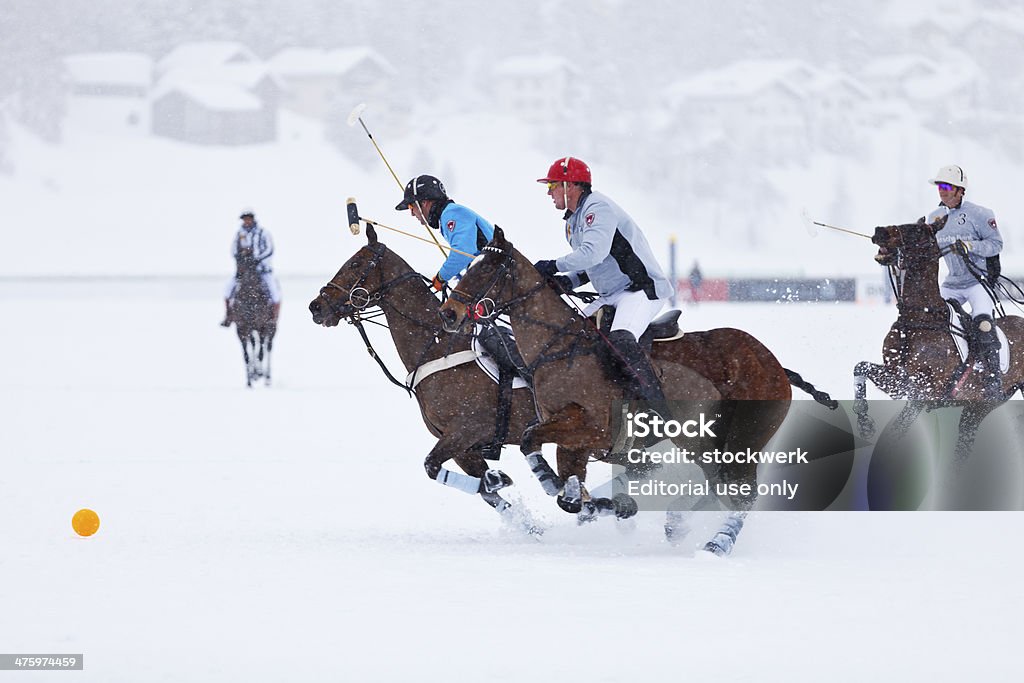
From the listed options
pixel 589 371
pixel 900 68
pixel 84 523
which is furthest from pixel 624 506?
pixel 900 68

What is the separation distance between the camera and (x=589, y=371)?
6.86 m

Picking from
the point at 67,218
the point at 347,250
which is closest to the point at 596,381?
the point at 347,250

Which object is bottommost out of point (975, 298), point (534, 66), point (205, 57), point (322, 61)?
point (975, 298)

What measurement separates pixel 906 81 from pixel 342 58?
40628 mm

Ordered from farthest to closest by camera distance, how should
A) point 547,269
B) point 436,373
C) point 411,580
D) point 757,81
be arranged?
point 757,81
point 436,373
point 547,269
point 411,580

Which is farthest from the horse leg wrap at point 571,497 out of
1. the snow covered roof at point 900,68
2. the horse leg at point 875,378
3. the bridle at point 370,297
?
the snow covered roof at point 900,68

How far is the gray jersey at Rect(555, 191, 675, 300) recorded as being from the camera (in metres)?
6.86

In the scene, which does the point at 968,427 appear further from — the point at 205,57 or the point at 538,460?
the point at 205,57

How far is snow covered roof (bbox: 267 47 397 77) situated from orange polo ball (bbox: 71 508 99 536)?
285 feet

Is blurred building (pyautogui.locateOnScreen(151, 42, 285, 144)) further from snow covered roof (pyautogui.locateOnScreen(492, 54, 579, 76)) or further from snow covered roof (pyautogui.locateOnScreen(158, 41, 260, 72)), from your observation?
snow covered roof (pyautogui.locateOnScreen(492, 54, 579, 76))

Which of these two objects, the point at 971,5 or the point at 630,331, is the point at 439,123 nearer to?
the point at 971,5

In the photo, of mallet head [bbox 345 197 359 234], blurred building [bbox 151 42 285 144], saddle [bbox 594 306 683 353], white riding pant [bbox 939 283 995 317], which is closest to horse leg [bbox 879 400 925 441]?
white riding pant [bbox 939 283 995 317]

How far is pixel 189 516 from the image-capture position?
7797 millimetres

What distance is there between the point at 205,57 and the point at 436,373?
88.8 m
